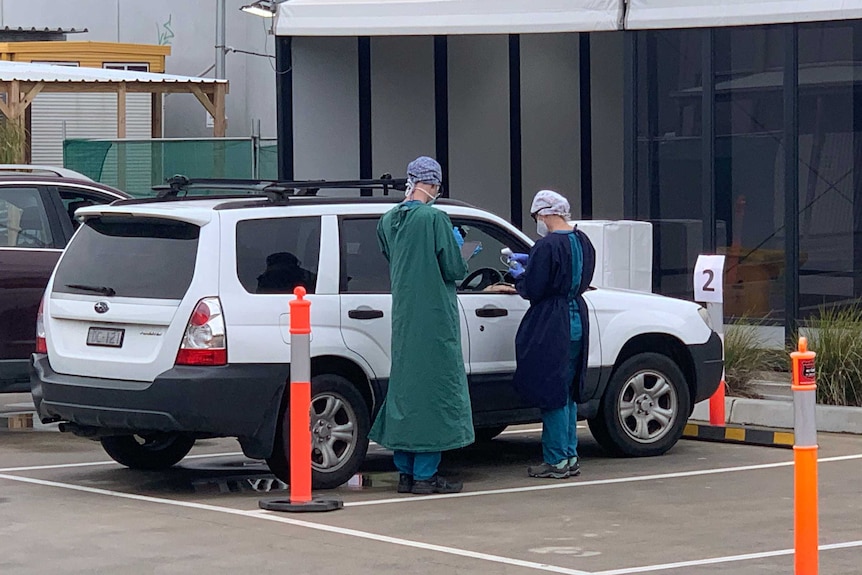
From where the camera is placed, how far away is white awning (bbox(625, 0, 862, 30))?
46.9 ft

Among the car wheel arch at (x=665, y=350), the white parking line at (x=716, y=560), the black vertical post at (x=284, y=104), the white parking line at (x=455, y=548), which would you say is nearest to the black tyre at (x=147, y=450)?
the white parking line at (x=455, y=548)

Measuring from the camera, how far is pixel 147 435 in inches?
381

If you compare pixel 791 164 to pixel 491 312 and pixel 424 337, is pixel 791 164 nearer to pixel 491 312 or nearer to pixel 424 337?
pixel 491 312

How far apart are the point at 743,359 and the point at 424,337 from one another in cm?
480

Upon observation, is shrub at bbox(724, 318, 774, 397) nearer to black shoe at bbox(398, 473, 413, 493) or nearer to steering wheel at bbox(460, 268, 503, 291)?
steering wheel at bbox(460, 268, 503, 291)

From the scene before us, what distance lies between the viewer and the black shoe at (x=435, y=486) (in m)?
9.16

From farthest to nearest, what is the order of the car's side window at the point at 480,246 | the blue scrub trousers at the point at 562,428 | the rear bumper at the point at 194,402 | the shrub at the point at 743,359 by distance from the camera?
the shrub at the point at 743,359, the car's side window at the point at 480,246, the blue scrub trousers at the point at 562,428, the rear bumper at the point at 194,402

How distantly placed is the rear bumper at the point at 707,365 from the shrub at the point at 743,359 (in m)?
1.91

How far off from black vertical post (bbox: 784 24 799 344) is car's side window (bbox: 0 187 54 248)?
7.02 m

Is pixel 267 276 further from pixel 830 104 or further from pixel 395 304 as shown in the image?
pixel 830 104

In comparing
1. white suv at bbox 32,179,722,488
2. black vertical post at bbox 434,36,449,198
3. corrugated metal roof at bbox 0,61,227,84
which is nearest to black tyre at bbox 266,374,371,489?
white suv at bbox 32,179,722,488

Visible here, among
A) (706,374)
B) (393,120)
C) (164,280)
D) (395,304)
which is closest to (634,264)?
(706,374)

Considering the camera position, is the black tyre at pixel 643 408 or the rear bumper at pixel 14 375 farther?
the rear bumper at pixel 14 375

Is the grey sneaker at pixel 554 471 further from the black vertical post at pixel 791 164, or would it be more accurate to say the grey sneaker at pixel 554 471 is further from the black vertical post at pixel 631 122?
the black vertical post at pixel 631 122
